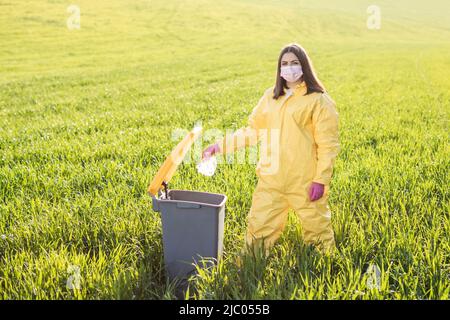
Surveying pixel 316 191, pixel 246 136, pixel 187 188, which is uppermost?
pixel 246 136

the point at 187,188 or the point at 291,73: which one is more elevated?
the point at 291,73

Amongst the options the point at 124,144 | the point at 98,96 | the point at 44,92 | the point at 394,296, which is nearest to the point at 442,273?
the point at 394,296

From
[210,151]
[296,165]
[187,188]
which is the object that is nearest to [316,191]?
[296,165]

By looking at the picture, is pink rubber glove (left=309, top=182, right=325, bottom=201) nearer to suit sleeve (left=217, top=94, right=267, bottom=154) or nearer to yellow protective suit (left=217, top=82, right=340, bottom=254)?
yellow protective suit (left=217, top=82, right=340, bottom=254)

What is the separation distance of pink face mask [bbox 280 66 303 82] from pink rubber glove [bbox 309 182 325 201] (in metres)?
0.78

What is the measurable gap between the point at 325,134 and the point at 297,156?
25cm

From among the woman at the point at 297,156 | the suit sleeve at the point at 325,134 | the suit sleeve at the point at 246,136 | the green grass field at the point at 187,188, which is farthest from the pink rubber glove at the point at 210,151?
the suit sleeve at the point at 325,134

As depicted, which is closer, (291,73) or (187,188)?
(291,73)

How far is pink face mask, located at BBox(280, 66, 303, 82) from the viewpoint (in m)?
3.18

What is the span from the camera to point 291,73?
3.18 meters

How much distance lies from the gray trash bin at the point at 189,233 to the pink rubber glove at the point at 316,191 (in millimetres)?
621

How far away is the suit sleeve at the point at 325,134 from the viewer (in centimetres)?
305

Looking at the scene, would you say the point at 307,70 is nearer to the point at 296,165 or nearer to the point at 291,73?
the point at 291,73

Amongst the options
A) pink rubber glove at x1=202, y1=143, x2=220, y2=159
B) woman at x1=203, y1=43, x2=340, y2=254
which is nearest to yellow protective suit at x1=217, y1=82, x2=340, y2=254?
woman at x1=203, y1=43, x2=340, y2=254
